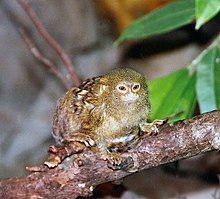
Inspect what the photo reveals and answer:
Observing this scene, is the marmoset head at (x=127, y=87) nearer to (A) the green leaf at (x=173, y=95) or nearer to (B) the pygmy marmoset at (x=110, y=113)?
(B) the pygmy marmoset at (x=110, y=113)

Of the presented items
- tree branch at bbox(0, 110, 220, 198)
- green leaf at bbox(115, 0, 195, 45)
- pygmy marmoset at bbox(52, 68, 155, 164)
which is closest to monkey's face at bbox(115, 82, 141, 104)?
pygmy marmoset at bbox(52, 68, 155, 164)

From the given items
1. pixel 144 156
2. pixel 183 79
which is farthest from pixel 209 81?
pixel 144 156

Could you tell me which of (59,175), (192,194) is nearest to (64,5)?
(192,194)

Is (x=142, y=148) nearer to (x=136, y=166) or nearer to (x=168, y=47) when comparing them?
(x=136, y=166)

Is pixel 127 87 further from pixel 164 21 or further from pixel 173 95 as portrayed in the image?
pixel 164 21

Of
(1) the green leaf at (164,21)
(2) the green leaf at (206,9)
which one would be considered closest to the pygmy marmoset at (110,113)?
(2) the green leaf at (206,9)
